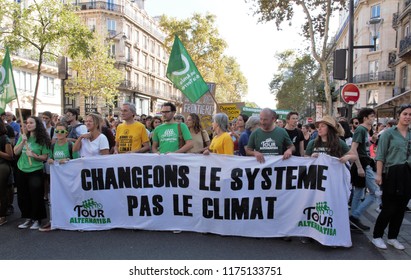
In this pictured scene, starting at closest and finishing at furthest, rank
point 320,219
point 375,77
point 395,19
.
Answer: point 320,219 → point 395,19 → point 375,77

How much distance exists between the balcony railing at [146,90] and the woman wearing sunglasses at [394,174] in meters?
49.3

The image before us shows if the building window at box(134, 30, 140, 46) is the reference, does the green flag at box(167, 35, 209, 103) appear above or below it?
below

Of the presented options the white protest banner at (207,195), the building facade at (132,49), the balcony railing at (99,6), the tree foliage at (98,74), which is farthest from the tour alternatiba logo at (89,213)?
the balcony railing at (99,6)

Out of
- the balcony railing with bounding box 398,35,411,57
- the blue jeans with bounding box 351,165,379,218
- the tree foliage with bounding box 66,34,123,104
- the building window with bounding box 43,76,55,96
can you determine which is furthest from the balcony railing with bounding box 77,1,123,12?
the blue jeans with bounding box 351,165,379,218

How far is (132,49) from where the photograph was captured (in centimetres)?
5584

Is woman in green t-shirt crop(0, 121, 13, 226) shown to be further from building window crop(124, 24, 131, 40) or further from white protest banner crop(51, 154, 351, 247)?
building window crop(124, 24, 131, 40)

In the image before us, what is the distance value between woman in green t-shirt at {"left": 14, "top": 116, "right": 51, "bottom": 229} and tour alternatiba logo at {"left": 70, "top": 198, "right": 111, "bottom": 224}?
57 cm

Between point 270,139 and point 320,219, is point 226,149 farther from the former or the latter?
point 320,219

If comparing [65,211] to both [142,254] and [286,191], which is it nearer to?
[142,254]

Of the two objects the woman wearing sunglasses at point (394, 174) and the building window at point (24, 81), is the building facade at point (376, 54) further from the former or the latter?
the woman wearing sunglasses at point (394, 174)

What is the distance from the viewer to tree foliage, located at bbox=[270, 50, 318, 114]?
49.3 meters

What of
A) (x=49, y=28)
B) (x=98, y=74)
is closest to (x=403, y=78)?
(x=98, y=74)

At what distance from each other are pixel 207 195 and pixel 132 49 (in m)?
54.1

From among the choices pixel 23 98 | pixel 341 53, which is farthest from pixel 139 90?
pixel 341 53
